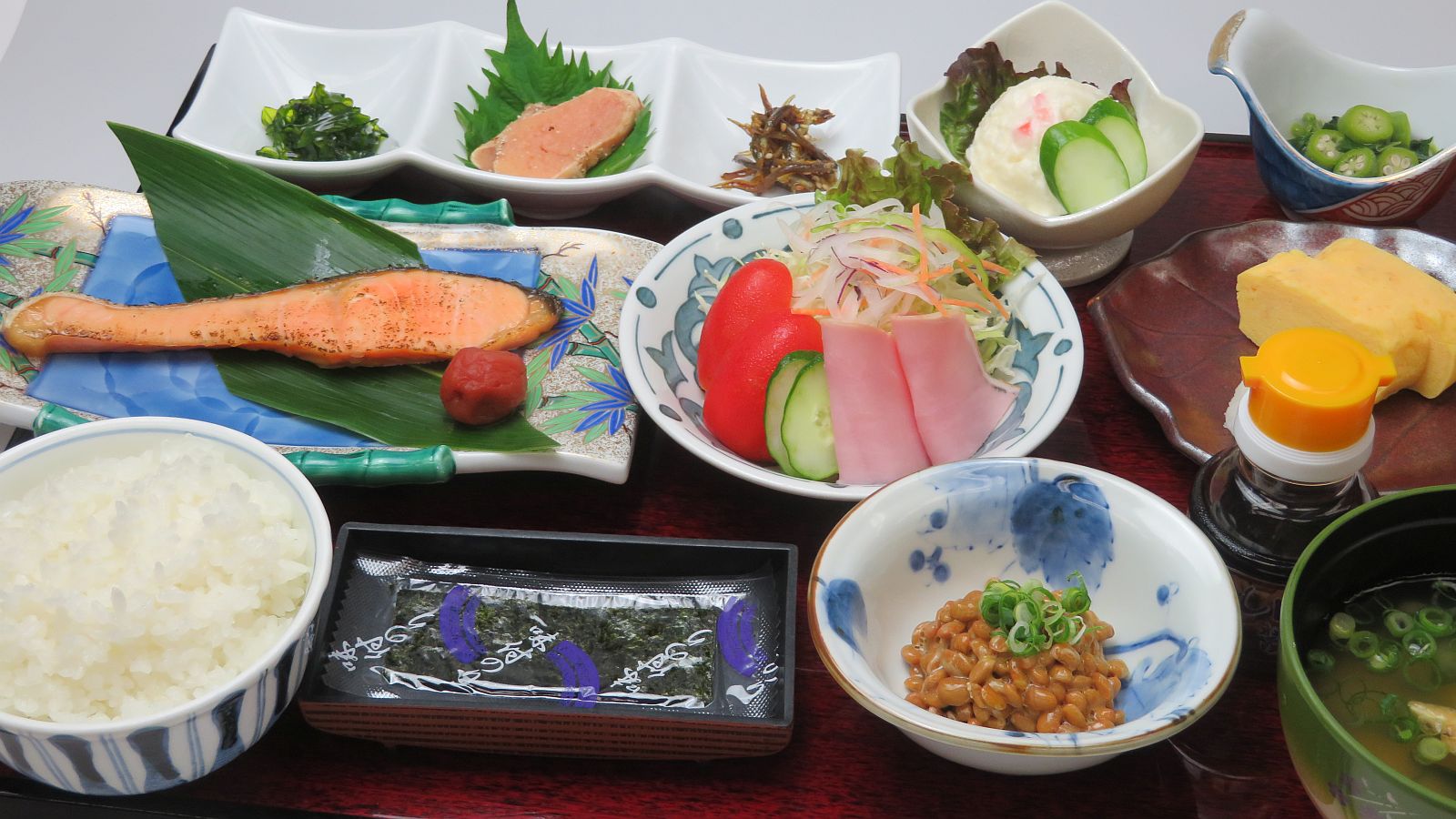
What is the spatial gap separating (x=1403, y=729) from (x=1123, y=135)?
49.1 inches

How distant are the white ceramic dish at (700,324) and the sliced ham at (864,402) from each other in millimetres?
52

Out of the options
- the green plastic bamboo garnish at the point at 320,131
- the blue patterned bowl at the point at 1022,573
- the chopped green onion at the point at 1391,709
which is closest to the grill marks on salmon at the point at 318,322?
the green plastic bamboo garnish at the point at 320,131

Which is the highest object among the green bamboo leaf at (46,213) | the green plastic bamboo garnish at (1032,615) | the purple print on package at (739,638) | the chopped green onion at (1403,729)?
the green bamboo leaf at (46,213)

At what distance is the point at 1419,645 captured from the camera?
1391 mm

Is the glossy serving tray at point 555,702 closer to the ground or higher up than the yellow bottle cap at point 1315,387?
closer to the ground

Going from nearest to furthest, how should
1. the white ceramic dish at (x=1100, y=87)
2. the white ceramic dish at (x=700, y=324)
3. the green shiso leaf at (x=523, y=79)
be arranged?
1. the white ceramic dish at (x=700, y=324)
2. the white ceramic dish at (x=1100, y=87)
3. the green shiso leaf at (x=523, y=79)

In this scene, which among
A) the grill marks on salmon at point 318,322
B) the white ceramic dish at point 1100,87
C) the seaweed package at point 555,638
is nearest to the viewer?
the seaweed package at point 555,638

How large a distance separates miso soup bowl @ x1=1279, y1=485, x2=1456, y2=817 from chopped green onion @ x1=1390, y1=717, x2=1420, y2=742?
0.07m

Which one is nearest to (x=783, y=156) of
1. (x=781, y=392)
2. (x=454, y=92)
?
(x=454, y=92)

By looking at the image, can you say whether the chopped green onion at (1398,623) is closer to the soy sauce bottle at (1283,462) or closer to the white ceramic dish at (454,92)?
the soy sauce bottle at (1283,462)

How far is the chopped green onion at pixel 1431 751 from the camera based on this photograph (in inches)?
51.0

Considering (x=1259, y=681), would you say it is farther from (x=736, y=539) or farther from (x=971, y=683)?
(x=736, y=539)

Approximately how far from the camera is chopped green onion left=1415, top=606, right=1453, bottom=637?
55.0 inches

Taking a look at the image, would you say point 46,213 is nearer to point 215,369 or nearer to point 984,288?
point 215,369
